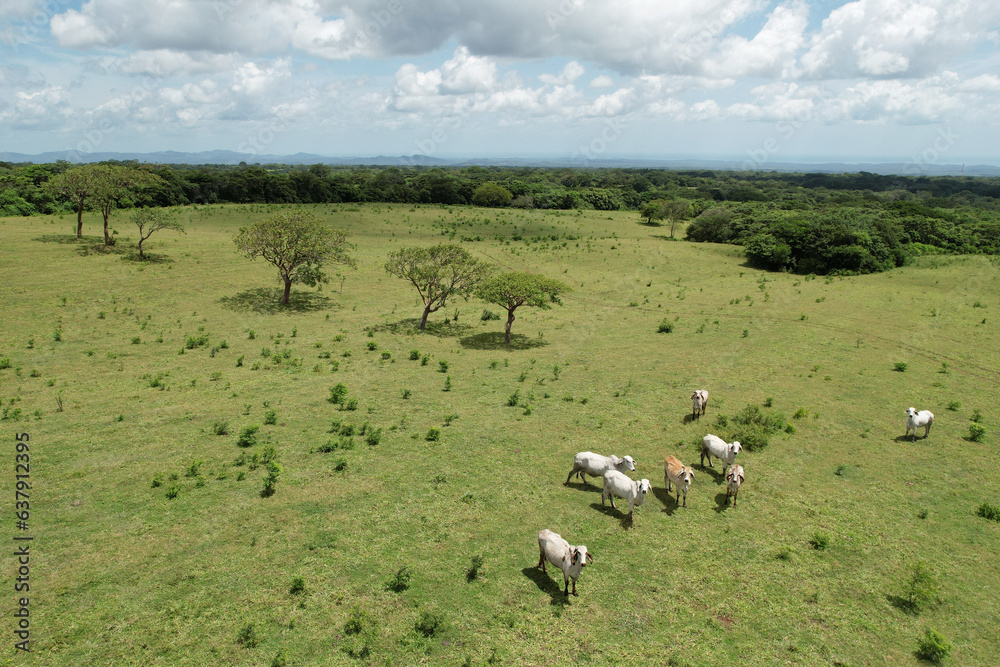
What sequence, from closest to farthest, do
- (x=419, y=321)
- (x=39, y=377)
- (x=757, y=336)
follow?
(x=39, y=377) → (x=757, y=336) → (x=419, y=321)

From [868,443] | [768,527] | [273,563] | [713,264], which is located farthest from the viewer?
[713,264]

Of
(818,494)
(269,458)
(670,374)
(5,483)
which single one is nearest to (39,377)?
(5,483)

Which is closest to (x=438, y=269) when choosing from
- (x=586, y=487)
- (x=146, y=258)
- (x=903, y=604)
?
(x=586, y=487)

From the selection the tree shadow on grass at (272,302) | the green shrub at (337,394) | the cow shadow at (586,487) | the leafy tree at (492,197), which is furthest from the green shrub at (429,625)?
the leafy tree at (492,197)

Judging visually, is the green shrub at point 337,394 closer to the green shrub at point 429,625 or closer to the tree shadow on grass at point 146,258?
the green shrub at point 429,625

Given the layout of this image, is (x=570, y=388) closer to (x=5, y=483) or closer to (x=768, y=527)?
(x=768, y=527)

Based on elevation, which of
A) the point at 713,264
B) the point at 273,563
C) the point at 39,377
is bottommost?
the point at 273,563

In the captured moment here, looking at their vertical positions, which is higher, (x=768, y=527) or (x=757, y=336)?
(x=757, y=336)

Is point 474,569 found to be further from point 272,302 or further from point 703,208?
point 703,208
